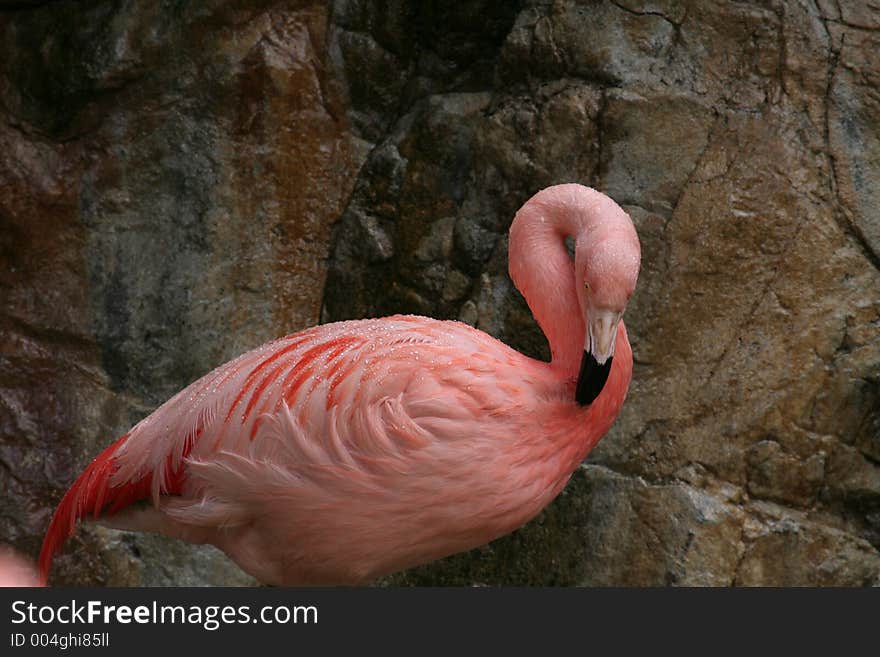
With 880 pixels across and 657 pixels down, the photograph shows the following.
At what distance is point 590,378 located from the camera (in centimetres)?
282

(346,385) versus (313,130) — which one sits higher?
(313,130)

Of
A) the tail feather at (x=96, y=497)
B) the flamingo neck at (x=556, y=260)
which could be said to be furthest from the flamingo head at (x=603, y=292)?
the tail feather at (x=96, y=497)

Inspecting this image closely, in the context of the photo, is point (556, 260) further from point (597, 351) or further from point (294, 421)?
point (294, 421)

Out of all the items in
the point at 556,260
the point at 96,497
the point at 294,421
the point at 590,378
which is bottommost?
the point at 96,497

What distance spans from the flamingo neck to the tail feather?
1.02 metres

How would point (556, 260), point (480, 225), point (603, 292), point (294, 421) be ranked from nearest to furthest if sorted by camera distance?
point (603, 292) → point (294, 421) → point (556, 260) → point (480, 225)

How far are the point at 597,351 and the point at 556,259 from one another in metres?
0.38

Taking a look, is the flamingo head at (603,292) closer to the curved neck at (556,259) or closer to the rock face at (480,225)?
the curved neck at (556,259)

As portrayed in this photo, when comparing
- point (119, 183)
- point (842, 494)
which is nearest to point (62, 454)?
point (119, 183)

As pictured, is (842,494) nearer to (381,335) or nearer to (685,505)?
(685,505)

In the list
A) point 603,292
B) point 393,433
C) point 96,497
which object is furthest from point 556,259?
point 96,497

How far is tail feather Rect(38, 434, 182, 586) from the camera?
3119 mm

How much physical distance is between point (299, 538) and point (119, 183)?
1.95 meters

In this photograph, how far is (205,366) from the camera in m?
4.44
